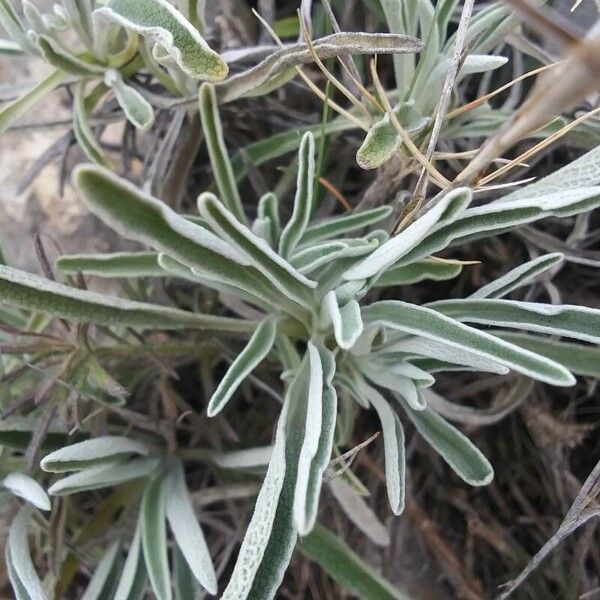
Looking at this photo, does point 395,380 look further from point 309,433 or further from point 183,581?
point 183,581

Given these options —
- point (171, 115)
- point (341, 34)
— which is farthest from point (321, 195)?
point (341, 34)

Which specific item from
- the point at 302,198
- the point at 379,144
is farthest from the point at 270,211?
the point at 379,144

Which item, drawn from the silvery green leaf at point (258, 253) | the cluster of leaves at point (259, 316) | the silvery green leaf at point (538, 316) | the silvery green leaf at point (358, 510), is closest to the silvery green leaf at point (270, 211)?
the cluster of leaves at point (259, 316)

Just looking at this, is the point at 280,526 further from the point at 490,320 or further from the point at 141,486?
the point at 141,486

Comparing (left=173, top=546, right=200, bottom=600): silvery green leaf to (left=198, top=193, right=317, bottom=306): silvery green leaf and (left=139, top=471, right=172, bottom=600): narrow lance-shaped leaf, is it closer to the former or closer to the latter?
(left=139, top=471, right=172, bottom=600): narrow lance-shaped leaf

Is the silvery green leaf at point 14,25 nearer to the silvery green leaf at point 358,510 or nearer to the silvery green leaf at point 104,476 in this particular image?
the silvery green leaf at point 104,476

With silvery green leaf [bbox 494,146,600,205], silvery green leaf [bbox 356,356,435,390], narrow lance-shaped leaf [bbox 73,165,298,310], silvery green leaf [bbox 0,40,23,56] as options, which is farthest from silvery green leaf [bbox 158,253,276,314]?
silvery green leaf [bbox 0,40,23,56]
